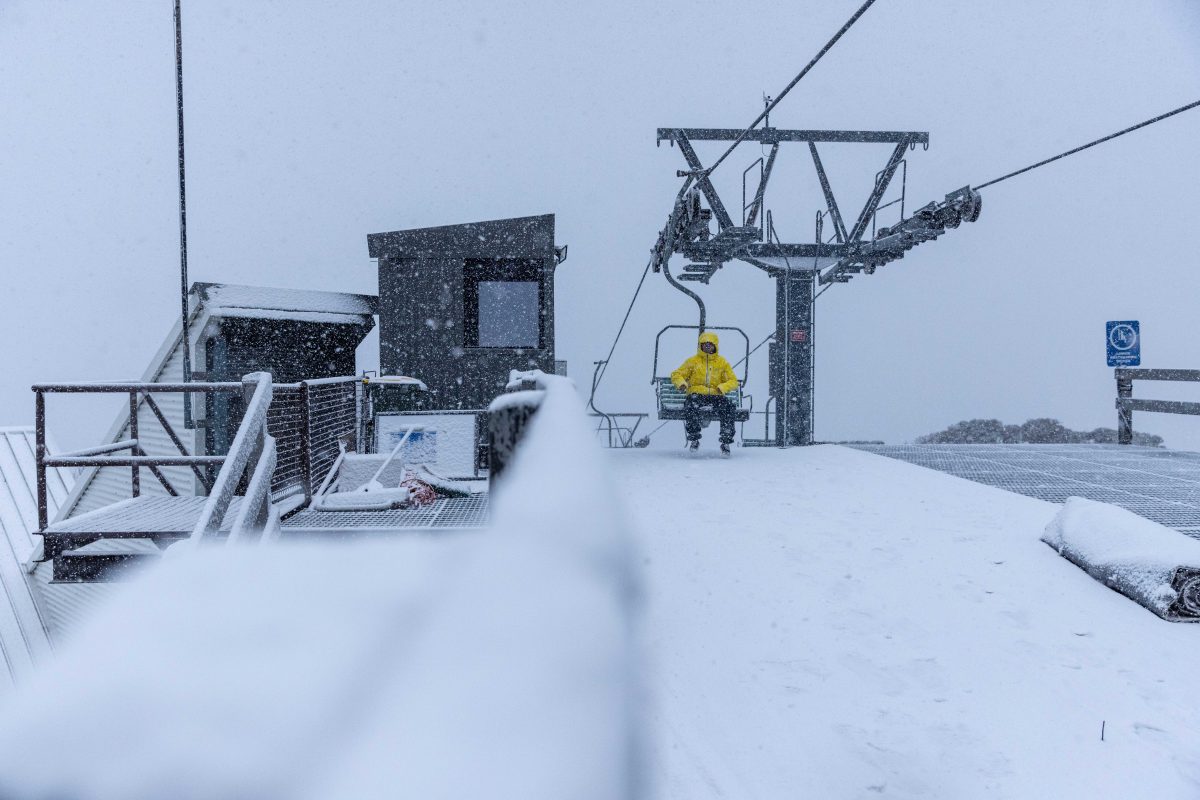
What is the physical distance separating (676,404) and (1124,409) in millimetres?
8790

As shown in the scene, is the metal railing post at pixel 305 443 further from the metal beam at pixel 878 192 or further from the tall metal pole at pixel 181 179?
the metal beam at pixel 878 192

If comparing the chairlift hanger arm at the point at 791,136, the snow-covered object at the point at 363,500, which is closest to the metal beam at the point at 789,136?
the chairlift hanger arm at the point at 791,136

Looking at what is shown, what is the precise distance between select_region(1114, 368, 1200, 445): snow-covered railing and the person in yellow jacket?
7737mm

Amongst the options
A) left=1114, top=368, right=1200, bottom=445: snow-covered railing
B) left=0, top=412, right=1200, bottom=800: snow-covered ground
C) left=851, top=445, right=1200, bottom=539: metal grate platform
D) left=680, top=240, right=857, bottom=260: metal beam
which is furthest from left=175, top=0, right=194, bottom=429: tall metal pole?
left=1114, top=368, right=1200, bottom=445: snow-covered railing

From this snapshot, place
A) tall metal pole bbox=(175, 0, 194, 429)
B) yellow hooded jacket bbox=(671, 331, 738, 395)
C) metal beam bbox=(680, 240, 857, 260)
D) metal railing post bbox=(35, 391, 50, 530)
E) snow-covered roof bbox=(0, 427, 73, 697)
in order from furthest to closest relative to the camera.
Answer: metal beam bbox=(680, 240, 857, 260) → yellow hooded jacket bbox=(671, 331, 738, 395) → snow-covered roof bbox=(0, 427, 73, 697) → tall metal pole bbox=(175, 0, 194, 429) → metal railing post bbox=(35, 391, 50, 530)

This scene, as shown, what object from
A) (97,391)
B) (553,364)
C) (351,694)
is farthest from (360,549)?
(553,364)

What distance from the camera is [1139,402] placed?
13.6 m

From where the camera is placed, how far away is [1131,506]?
7266 mm

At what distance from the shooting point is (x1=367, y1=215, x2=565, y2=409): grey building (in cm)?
1317

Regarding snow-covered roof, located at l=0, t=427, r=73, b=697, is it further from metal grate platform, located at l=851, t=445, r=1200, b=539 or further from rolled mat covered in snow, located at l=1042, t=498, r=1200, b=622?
metal grate platform, located at l=851, t=445, r=1200, b=539

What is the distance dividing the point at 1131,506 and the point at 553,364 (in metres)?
8.77

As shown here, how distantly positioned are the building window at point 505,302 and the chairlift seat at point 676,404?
255cm

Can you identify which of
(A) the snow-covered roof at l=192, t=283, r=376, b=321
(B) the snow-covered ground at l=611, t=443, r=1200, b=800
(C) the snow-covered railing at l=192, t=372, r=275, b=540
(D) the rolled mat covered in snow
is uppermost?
(A) the snow-covered roof at l=192, t=283, r=376, b=321

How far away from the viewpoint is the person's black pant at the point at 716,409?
38.5 ft
